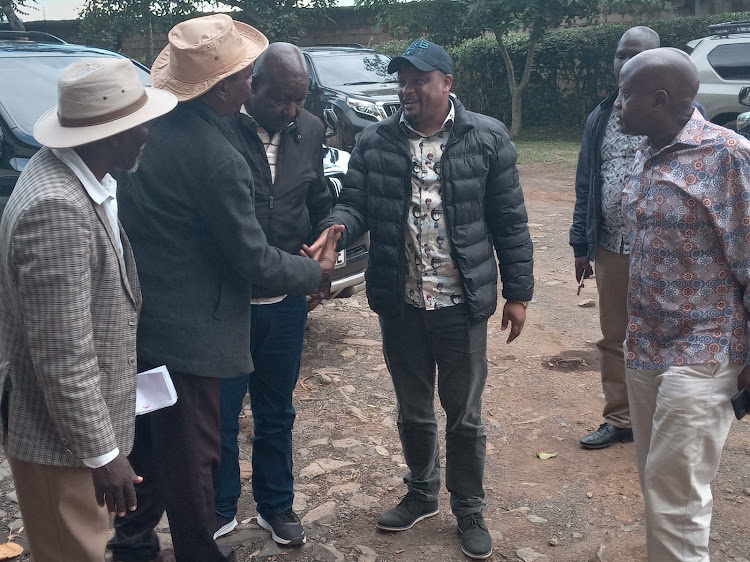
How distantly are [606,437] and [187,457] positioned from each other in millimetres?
2619

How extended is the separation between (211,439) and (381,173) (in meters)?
1.34

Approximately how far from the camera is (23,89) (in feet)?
20.0

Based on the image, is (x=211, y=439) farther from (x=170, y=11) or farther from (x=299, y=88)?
(x=170, y=11)

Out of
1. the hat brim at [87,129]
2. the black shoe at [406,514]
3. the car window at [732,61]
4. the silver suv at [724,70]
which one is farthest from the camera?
the car window at [732,61]

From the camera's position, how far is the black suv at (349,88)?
12.4 metres

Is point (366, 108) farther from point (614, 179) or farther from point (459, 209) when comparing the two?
point (459, 209)

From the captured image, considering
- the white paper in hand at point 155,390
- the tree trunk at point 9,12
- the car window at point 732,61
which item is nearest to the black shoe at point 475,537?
the white paper in hand at point 155,390

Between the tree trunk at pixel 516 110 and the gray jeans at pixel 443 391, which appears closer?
the gray jeans at pixel 443 391

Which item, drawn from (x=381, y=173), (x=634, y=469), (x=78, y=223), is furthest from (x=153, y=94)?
(x=634, y=469)

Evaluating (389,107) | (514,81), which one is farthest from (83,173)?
(514,81)

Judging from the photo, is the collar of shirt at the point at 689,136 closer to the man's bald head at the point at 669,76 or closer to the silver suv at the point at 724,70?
the man's bald head at the point at 669,76

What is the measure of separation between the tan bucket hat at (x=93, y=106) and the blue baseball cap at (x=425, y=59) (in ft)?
4.12

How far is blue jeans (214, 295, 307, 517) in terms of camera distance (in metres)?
3.69

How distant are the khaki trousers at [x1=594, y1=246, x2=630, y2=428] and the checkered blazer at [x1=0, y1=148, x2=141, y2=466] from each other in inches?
114
